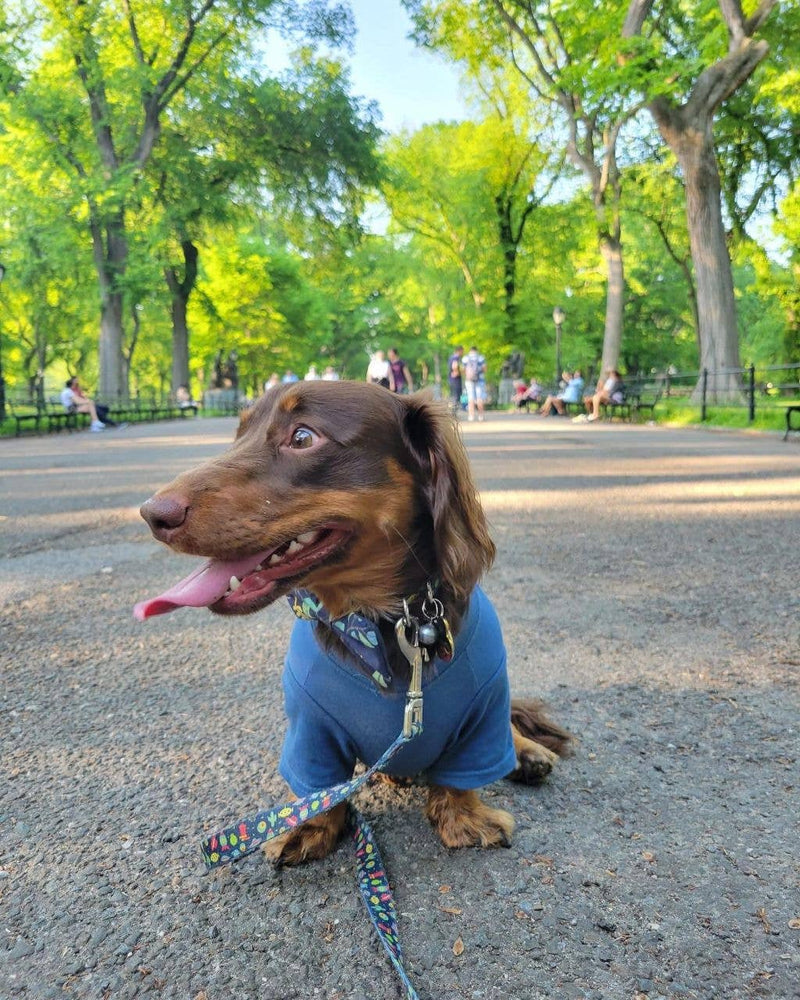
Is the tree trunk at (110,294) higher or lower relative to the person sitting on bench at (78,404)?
higher

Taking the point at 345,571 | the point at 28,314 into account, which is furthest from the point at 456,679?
the point at 28,314

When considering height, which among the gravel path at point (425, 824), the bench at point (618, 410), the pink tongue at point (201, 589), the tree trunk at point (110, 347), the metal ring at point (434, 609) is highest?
the tree trunk at point (110, 347)

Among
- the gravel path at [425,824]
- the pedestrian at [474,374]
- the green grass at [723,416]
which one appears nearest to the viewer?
the gravel path at [425,824]

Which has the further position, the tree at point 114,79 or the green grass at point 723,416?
the tree at point 114,79

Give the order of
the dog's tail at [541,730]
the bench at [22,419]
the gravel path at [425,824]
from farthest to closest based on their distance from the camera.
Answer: the bench at [22,419] < the dog's tail at [541,730] < the gravel path at [425,824]

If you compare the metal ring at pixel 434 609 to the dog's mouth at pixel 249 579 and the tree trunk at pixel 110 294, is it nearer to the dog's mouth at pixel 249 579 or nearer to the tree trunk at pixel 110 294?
the dog's mouth at pixel 249 579

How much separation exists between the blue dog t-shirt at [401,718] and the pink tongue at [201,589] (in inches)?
13.7

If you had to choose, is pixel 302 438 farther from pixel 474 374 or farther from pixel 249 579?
pixel 474 374

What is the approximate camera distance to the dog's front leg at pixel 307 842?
1971 millimetres

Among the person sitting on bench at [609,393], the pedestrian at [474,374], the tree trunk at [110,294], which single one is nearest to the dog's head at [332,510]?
the pedestrian at [474,374]

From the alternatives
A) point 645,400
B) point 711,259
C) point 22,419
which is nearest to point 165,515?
point 711,259

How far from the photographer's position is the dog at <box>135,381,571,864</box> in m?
1.89

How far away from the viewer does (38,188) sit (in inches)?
966

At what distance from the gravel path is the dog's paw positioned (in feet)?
0.12
